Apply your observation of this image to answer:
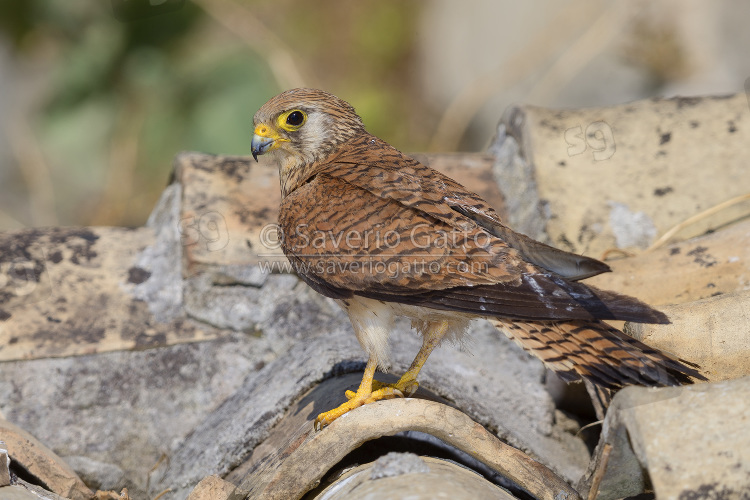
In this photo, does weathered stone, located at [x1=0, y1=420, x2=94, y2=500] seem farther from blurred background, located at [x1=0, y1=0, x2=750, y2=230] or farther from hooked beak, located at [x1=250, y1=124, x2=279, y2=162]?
blurred background, located at [x1=0, y1=0, x2=750, y2=230]

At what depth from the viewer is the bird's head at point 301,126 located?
275 cm

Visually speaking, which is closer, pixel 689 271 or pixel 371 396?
pixel 371 396

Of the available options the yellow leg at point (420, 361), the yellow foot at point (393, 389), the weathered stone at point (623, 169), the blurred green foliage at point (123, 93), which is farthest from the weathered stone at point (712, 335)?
the blurred green foliage at point (123, 93)

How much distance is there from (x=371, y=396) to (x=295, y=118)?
112cm

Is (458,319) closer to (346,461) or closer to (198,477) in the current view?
(346,461)

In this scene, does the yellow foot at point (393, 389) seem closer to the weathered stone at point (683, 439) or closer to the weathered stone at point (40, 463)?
the weathered stone at point (683, 439)

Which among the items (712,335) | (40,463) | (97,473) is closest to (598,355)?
(712,335)

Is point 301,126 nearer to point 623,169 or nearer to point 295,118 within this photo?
point 295,118

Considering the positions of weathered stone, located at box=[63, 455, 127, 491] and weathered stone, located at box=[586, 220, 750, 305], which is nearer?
weathered stone, located at box=[586, 220, 750, 305]

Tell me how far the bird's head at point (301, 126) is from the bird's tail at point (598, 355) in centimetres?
100

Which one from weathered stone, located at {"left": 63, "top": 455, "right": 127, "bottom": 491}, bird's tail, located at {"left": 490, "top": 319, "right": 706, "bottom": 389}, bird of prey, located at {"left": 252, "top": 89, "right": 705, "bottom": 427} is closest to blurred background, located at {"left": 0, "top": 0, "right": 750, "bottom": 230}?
weathered stone, located at {"left": 63, "top": 455, "right": 127, "bottom": 491}

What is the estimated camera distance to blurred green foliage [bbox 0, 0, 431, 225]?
654cm

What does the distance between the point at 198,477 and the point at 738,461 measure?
1747mm

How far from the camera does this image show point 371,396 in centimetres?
227
